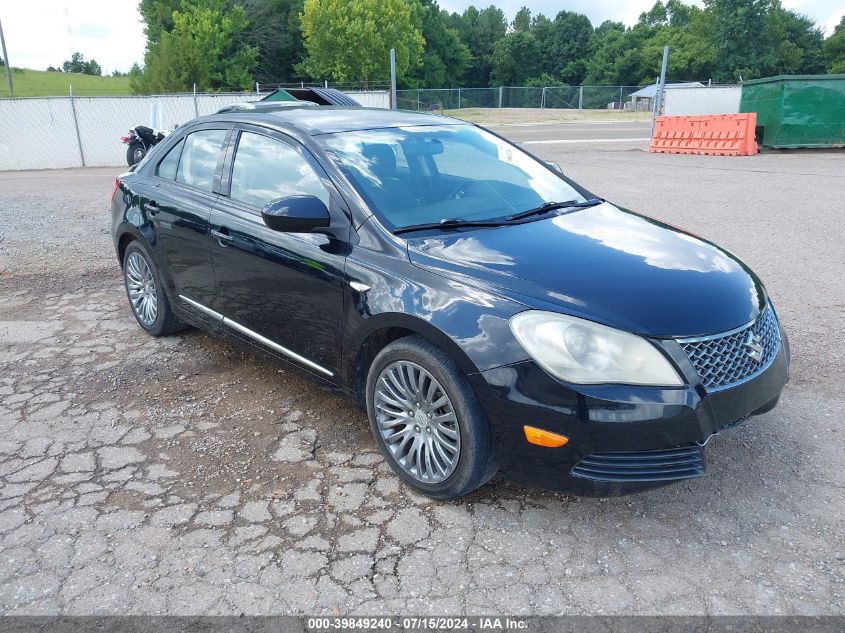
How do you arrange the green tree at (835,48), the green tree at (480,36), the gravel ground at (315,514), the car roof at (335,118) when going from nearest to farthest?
the gravel ground at (315,514) < the car roof at (335,118) < the green tree at (835,48) < the green tree at (480,36)

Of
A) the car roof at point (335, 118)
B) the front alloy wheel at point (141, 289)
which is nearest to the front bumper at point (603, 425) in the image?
the car roof at point (335, 118)

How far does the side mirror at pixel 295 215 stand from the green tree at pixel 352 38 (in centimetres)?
5296

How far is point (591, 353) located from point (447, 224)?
106 centimetres

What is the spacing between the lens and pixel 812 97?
56.3 ft

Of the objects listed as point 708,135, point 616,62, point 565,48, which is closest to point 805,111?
point 708,135

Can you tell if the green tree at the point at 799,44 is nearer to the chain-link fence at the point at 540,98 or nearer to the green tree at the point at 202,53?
the chain-link fence at the point at 540,98

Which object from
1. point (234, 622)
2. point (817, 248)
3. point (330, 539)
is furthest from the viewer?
point (817, 248)

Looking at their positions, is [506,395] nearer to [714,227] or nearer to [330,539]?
[330,539]

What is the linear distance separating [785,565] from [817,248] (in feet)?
19.0

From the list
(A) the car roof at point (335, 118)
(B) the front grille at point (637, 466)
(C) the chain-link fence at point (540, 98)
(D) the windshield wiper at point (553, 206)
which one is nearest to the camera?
(B) the front grille at point (637, 466)

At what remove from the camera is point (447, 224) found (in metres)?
3.34

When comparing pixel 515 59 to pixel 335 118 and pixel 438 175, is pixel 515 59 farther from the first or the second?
pixel 438 175

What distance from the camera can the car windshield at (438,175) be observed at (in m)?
3.44

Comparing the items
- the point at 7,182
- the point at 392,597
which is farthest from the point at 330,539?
the point at 7,182
